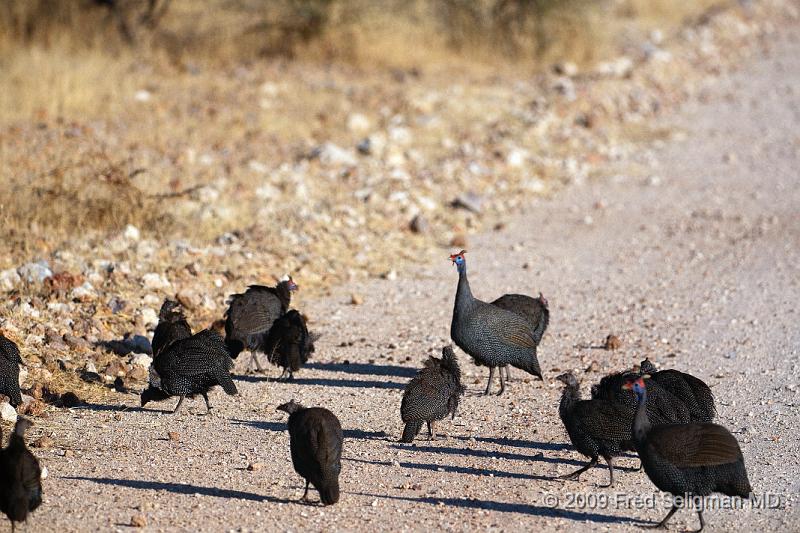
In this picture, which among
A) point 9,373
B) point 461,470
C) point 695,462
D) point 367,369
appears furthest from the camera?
point 367,369

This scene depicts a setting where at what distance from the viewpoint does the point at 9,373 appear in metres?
6.80

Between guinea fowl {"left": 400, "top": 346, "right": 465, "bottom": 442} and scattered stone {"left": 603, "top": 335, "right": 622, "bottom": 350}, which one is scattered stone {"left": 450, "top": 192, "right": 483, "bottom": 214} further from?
guinea fowl {"left": 400, "top": 346, "right": 465, "bottom": 442}

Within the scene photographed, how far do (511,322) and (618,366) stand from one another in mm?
1138

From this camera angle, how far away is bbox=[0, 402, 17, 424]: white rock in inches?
274

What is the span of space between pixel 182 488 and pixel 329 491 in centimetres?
94

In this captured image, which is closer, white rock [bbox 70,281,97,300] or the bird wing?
the bird wing

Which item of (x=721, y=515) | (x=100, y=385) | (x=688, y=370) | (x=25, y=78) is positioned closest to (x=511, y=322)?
(x=688, y=370)

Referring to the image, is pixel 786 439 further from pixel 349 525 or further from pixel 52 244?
pixel 52 244

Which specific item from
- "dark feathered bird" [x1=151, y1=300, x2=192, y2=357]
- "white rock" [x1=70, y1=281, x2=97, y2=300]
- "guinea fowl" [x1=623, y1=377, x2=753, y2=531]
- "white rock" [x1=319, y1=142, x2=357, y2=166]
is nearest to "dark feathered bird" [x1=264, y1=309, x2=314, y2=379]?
"dark feathered bird" [x1=151, y1=300, x2=192, y2=357]

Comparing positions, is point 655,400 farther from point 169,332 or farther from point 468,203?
point 468,203

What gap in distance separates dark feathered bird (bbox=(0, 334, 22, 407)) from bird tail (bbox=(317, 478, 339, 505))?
89.4 inches

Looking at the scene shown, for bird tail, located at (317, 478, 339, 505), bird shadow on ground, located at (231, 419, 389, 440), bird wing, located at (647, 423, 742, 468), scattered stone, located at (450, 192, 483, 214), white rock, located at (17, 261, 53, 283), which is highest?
scattered stone, located at (450, 192, 483, 214)

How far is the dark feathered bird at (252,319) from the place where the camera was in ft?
26.2

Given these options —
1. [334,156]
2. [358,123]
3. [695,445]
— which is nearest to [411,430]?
[695,445]
